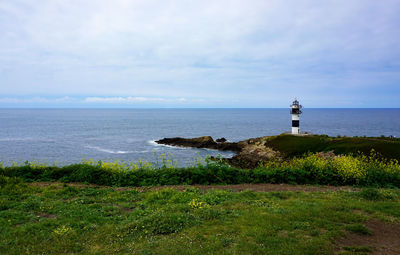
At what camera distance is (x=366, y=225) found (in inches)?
323

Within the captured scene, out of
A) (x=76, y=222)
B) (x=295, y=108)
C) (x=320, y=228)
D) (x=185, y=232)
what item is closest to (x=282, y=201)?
(x=320, y=228)

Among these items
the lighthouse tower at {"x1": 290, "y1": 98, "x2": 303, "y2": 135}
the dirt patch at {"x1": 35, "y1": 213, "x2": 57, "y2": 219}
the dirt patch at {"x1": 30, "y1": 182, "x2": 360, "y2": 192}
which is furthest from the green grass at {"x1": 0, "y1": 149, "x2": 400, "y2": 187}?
the lighthouse tower at {"x1": 290, "y1": 98, "x2": 303, "y2": 135}

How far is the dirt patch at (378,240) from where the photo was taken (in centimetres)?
672

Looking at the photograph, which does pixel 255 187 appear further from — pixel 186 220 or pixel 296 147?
pixel 296 147

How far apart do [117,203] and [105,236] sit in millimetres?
3199

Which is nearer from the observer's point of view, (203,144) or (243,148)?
(243,148)

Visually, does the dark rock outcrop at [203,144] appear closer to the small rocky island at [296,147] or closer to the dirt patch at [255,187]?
the small rocky island at [296,147]

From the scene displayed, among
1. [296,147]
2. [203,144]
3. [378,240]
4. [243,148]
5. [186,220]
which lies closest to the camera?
[378,240]

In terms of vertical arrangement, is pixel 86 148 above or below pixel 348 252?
below

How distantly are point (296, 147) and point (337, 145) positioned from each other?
21.1 ft

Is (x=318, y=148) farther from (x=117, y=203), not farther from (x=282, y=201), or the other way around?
(x=117, y=203)

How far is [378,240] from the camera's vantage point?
7242 millimetres

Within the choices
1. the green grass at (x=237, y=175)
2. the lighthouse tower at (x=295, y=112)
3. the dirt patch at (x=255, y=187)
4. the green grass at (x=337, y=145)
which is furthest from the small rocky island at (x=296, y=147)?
the dirt patch at (x=255, y=187)

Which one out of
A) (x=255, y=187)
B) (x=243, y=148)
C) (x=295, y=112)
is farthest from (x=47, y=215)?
(x=295, y=112)
